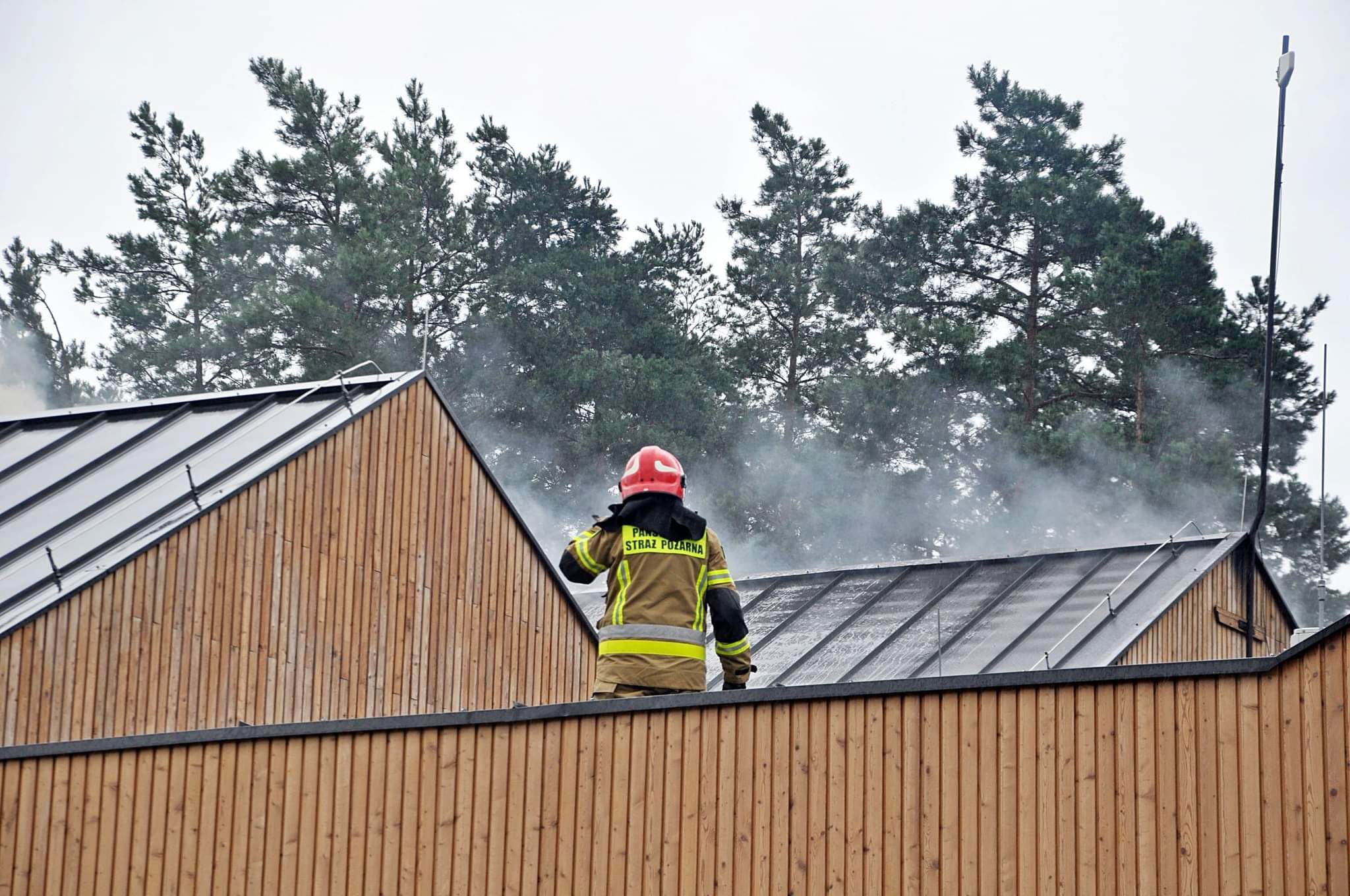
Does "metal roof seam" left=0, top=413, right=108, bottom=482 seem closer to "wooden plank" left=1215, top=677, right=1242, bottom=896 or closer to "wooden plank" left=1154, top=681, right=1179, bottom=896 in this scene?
"wooden plank" left=1154, top=681, right=1179, bottom=896

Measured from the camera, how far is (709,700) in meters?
7.74

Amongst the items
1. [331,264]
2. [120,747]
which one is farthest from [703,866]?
[331,264]

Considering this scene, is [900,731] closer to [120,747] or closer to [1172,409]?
[120,747]

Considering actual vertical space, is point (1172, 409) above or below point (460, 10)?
below

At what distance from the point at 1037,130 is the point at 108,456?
2840 centimetres

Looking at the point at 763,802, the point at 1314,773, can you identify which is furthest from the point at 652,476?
the point at 1314,773

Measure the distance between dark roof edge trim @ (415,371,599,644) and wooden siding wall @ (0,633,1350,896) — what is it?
242 inches

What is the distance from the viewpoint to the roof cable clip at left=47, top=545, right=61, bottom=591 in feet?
38.2

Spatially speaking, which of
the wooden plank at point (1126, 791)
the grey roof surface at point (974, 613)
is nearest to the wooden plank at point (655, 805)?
the wooden plank at point (1126, 791)

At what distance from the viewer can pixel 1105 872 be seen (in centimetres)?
673

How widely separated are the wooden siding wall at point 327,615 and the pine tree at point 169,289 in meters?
22.9

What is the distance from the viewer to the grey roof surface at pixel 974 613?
18234 mm

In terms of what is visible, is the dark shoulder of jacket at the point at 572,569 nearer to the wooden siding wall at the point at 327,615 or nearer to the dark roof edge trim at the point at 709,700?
the dark roof edge trim at the point at 709,700

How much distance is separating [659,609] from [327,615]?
5.70 metres
